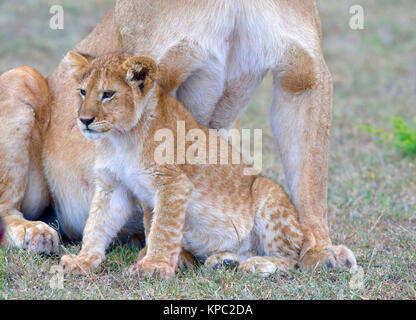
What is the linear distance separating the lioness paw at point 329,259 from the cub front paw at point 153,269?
0.61 m

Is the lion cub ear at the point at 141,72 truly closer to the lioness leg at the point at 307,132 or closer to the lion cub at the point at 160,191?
the lion cub at the point at 160,191

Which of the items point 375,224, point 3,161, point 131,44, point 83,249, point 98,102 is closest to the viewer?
point 98,102

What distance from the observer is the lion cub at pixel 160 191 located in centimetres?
291

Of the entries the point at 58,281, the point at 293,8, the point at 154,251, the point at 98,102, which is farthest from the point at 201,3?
the point at 58,281

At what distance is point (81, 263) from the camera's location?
300 centimetres

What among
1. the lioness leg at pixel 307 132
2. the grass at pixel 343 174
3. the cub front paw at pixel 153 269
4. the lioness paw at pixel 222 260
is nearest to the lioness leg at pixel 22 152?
the grass at pixel 343 174

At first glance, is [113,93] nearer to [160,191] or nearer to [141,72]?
[141,72]

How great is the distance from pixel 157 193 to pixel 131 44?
0.74 m

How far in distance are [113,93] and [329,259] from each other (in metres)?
1.14

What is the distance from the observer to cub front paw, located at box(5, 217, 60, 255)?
10.9 feet

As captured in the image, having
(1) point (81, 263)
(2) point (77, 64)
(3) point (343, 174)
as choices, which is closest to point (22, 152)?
(2) point (77, 64)

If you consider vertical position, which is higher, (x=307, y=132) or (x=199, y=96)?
(x=199, y=96)

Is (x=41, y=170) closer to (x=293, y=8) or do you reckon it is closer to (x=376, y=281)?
(x=293, y=8)

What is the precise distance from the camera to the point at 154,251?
2.94 metres
